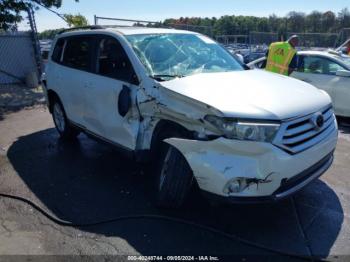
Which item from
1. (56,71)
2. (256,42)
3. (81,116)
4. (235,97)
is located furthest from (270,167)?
(256,42)

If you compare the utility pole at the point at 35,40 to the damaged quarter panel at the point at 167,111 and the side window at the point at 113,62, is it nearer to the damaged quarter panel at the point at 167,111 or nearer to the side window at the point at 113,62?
the side window at the point at 113,62

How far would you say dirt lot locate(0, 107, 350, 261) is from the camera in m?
3.50

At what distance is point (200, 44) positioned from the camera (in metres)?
5.17

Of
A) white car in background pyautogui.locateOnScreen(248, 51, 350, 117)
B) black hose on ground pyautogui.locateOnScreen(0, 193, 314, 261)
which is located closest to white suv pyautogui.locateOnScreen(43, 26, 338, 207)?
black hose on ground pyautogui.locateOnScreen(0, 193, 314, 261)

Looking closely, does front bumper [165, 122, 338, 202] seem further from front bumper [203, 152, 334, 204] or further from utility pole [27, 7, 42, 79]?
utility pole [27, 7, 42, 79]

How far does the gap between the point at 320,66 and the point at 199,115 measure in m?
5.92

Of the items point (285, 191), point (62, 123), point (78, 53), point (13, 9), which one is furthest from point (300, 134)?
point (13, 9)

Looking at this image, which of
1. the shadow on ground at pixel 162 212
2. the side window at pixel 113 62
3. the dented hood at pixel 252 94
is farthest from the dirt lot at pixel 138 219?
the side window at pixel 113 62

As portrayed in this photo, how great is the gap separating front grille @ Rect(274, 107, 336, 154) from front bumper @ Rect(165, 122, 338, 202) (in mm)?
59

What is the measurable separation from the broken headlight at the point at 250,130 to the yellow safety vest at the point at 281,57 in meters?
5.86

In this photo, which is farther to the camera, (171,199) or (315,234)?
(171,199)

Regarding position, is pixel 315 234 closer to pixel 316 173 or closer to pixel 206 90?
pixel 316 173

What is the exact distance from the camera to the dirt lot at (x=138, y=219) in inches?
138

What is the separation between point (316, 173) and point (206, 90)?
1358mm
